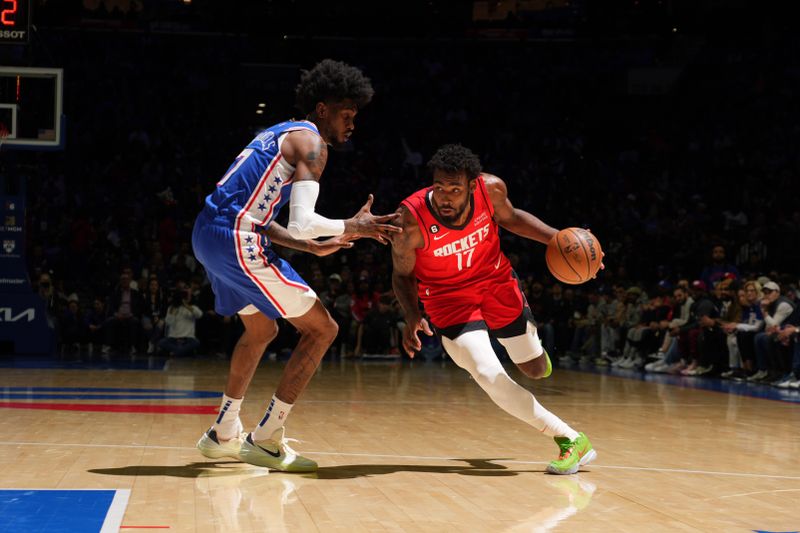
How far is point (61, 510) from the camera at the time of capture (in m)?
3.81

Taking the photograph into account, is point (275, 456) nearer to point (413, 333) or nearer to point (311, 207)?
point (413, 333)

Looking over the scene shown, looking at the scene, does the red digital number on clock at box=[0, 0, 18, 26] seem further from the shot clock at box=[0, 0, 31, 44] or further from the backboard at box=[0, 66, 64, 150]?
the backboard at box=[0, 66, 64, 150]

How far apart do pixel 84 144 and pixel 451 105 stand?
8429mm

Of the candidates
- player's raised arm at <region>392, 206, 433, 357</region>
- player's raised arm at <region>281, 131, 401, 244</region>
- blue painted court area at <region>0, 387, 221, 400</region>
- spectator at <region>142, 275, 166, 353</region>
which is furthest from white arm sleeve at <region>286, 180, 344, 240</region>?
spectator at <region>142, 275, 166, 353</region>

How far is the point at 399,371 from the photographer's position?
1293cm

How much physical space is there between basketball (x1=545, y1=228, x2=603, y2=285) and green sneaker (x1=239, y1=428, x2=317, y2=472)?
166cm

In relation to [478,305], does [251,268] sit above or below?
above

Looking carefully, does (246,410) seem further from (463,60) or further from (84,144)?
(463,60)

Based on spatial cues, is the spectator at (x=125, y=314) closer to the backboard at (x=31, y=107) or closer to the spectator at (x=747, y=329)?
the backboard at (x=31, y=107)

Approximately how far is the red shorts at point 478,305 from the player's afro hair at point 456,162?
685 mm

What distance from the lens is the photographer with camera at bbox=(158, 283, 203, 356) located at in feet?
49.1

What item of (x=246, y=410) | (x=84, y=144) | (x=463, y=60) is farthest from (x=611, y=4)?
(x=246, y=410)

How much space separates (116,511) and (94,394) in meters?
5.40

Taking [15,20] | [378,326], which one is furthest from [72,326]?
[15,20]
